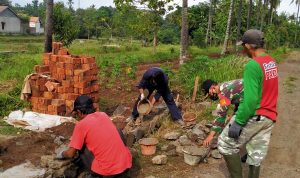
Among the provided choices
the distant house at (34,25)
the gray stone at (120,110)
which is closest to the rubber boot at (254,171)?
the gray stone at (120,110)

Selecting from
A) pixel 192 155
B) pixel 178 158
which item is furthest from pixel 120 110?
pixel 192 155

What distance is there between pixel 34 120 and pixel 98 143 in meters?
3.18

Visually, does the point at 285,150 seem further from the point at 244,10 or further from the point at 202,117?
the point at 244,10

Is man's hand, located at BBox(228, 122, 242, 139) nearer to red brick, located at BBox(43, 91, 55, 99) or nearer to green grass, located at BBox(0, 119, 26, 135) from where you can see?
green grass, located at BBox(0, 119, 26, 135)

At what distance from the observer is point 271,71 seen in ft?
12.2

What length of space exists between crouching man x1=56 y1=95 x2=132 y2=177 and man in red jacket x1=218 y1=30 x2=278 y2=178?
45.4 inches

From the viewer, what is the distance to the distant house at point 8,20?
54.8 m

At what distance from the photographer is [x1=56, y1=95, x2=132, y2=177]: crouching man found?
4.20 meters

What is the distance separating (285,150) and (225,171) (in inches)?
55.9

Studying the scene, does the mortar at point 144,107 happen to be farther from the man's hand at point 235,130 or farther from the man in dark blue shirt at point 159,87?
the man's hand at point 235,130

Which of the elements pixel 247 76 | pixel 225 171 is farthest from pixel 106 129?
pixel 225 171

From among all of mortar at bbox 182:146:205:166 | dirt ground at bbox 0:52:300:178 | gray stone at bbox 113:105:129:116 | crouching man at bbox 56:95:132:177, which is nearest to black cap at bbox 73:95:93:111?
crouching man at bbox 56:95:132:177

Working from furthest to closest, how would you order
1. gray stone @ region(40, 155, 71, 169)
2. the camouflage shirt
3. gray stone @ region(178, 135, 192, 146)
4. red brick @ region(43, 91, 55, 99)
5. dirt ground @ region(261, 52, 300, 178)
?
red brick @ region(43, 91, 55, 99) → gray stone @ region(178, 135, 192, 146) → dirt ground @ region(261, 52, 300, 178) → gray stone @ region(40, 155, 71, 169) → the camouflage shirt

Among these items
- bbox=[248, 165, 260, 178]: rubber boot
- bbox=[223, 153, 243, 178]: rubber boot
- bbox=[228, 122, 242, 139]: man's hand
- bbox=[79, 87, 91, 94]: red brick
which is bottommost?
bbox=[248, 165, 260, 178]: rubber boot
